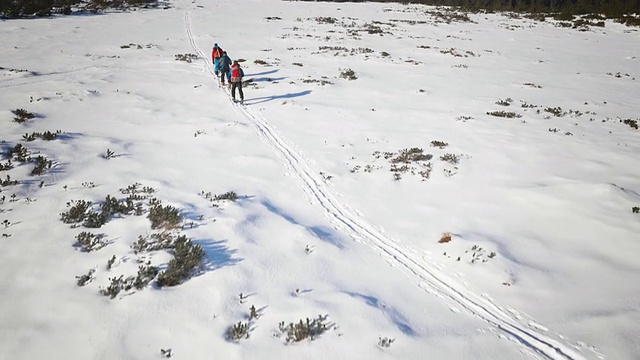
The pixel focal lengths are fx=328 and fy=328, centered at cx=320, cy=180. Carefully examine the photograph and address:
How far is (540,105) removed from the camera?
1680 centimetres

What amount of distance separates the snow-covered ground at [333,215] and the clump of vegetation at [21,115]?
0.22 m

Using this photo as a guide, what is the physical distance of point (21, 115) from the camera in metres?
12.2

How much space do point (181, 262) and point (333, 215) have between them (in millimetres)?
3897

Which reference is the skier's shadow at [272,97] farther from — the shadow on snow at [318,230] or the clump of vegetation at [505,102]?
the clump of vegetation at [505,102]

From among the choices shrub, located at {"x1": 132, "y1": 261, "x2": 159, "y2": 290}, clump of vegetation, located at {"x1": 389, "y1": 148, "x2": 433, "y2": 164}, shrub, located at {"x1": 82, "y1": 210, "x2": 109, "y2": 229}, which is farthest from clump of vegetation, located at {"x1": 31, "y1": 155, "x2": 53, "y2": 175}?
clump of vegetation, located at {"x1": 389, "y1": 148, "x2": 433, "y2": 164}

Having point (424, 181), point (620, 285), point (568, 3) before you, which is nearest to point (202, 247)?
point (424, 181)

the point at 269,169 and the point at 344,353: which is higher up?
the point at 269,169

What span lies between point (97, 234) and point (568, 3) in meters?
88.8

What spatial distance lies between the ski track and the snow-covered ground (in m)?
0.04

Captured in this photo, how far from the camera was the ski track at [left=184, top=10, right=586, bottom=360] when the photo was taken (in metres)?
5.10

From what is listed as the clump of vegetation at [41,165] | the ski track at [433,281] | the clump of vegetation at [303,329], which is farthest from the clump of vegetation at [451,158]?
the clump of vegetation at [41,165]

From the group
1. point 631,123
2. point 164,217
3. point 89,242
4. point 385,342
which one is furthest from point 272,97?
point 631,123

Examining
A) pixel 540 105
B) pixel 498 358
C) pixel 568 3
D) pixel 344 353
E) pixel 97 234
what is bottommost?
pixel 498 358

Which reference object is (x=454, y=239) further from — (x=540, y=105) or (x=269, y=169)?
(x=540, y=105)
